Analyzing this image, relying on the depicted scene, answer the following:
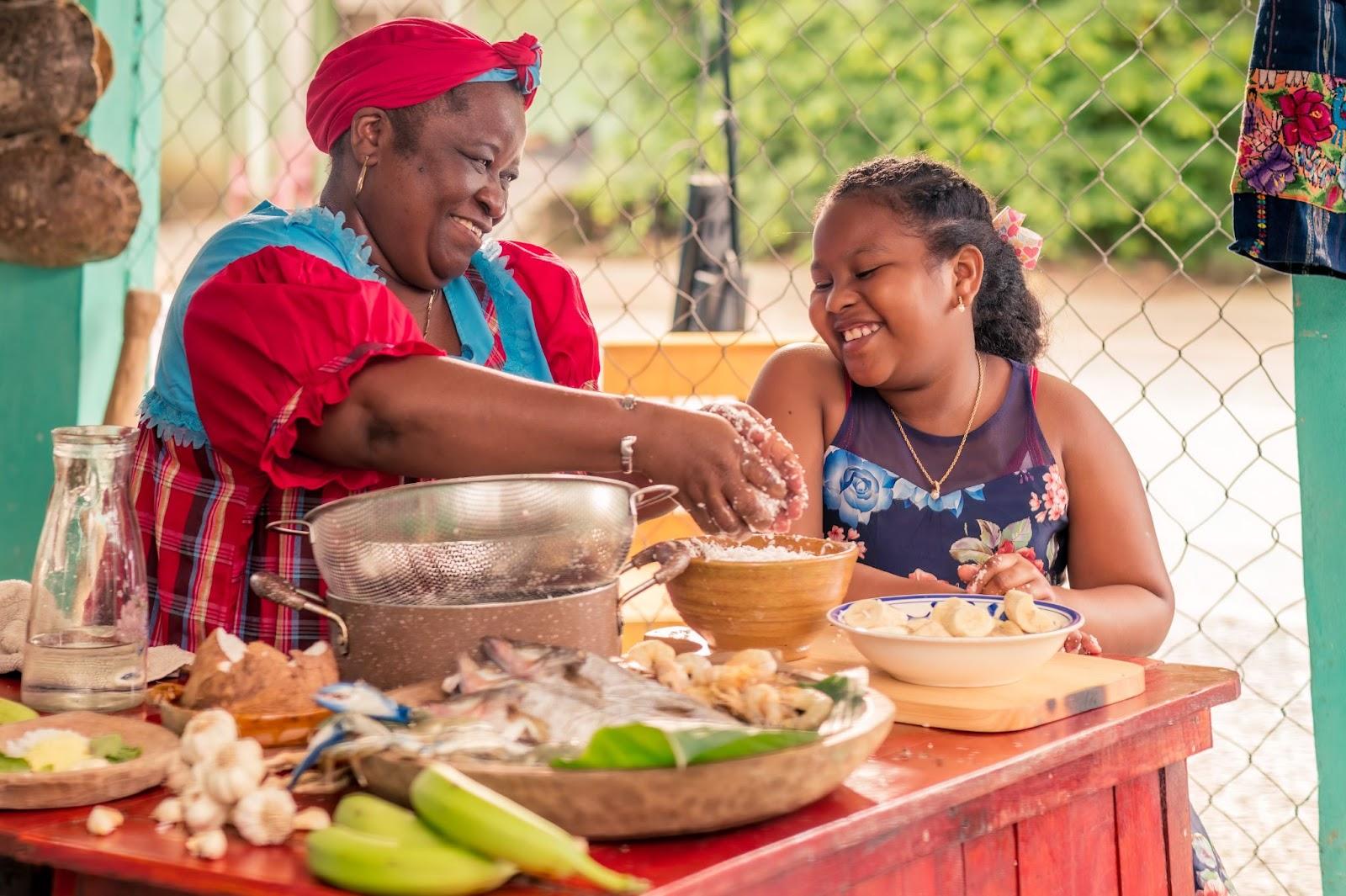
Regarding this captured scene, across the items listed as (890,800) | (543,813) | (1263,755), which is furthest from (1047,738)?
(1263,755)

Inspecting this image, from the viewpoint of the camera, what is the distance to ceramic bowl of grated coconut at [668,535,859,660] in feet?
5.18

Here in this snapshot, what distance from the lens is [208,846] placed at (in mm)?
1040

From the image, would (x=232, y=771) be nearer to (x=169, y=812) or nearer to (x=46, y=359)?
(x=169, y=812)

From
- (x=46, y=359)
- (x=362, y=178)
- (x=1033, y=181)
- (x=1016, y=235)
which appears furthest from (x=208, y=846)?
(x=1033, y=181)

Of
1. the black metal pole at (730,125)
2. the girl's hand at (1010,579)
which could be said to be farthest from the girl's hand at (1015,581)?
the black metal pole at (730,125)

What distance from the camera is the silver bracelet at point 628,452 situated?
1.42 meters

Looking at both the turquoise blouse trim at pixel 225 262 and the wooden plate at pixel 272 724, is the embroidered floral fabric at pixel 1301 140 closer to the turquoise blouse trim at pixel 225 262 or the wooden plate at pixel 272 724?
the turquoise blouse trim at pixel 225 262

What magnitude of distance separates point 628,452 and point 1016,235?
1.31 meters

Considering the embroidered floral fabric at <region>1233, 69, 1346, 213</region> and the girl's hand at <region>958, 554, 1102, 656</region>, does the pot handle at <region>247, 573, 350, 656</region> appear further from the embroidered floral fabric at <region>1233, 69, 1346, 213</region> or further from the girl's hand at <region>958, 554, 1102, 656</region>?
the embroidered floral fabric at <region>1233, 69, 1346, 213</region>

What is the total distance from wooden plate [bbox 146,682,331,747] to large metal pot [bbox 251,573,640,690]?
0.18 ft

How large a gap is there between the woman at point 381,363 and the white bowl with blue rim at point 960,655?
0.18 m

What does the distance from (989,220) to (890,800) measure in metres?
1.51

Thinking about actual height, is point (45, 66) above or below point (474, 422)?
above

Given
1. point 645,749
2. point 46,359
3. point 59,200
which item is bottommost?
point 645,749
